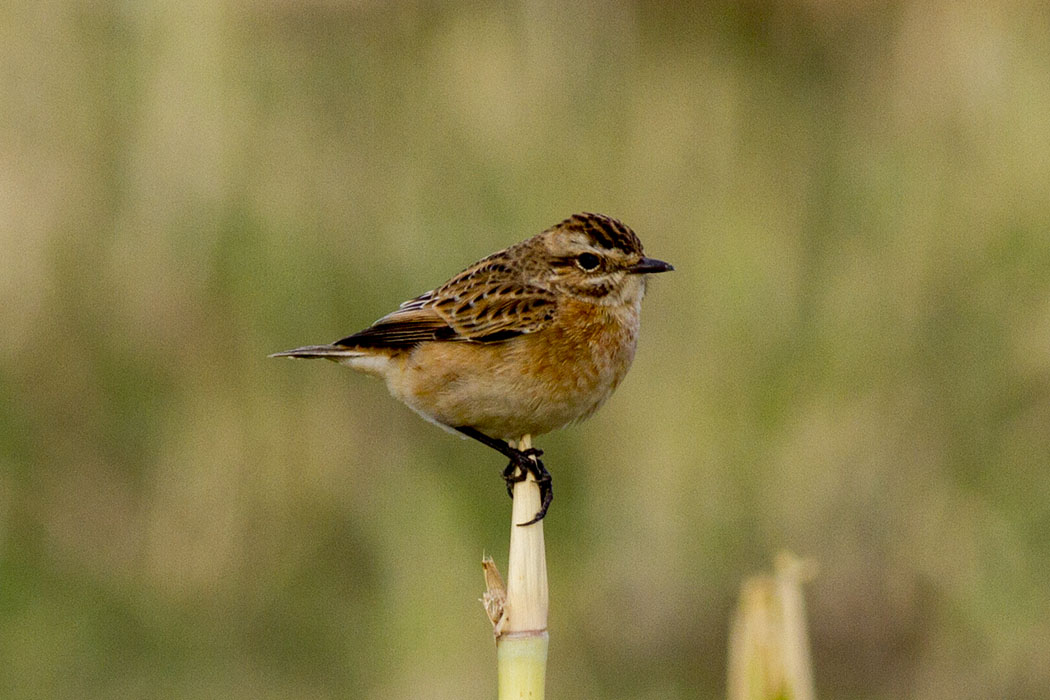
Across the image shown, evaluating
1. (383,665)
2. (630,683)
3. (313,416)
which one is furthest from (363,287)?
(630,683)

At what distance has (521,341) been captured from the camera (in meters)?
4.10

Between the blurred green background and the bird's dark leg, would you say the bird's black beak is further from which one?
the blurred green background

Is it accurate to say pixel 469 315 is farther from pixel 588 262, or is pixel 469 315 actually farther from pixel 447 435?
pixel 447 435

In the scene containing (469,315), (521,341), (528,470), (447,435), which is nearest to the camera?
(528,470)

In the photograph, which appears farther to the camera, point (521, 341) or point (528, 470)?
point (521, 341)

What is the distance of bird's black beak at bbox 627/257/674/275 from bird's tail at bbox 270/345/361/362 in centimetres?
92

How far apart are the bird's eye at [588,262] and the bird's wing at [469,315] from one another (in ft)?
0.47

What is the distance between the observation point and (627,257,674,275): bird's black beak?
13.5ft

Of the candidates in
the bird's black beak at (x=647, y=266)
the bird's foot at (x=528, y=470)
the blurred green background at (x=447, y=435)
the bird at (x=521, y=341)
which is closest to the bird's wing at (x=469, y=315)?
the bird at (x=521, y=341)

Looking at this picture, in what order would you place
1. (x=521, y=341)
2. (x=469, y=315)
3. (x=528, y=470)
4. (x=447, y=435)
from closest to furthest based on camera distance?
1. (x=528, y=470)
2. (x=521, y=341)
3. (x=469, y=315)
4. (x=447, y=435)

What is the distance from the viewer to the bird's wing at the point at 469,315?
417 cm

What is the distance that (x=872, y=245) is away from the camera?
5242mm

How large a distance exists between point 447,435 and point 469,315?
1067mm

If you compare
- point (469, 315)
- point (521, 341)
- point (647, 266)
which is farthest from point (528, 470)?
point (647, 266)
